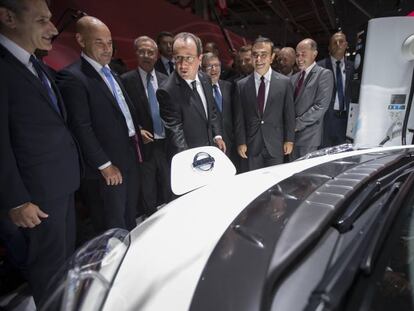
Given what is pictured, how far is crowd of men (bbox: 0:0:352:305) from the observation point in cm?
142

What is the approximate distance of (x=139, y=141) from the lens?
94.4 inches

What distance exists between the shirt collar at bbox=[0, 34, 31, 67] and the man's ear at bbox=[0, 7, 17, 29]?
6 centimetres

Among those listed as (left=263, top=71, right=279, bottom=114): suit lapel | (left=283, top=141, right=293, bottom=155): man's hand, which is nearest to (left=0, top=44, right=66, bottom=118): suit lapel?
(left=263, top=71, right=279, bottom=114): suit lapel

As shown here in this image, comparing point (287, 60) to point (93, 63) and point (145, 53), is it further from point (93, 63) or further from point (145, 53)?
point (93, 63)

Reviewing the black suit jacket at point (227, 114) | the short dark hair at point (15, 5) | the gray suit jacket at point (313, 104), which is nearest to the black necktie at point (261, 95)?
the black suit jacket at point (227, 114)

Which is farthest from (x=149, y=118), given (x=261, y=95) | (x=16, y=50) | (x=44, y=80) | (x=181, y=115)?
(x=16, y=50)

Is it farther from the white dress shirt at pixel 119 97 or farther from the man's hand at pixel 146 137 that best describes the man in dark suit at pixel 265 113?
the white dress shirt at pixel 119 97

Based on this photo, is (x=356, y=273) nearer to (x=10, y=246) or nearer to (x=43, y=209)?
(x=43, y=209)

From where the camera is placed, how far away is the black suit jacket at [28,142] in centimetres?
133

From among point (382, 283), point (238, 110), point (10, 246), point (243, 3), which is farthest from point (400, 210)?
point (243, 3)

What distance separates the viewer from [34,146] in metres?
1.45

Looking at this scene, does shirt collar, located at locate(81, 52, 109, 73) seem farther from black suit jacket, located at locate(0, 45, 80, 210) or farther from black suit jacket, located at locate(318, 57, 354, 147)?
black suit jacket, located at locate(318, 57, 354, 147)

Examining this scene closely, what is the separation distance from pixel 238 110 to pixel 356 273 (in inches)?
98.4

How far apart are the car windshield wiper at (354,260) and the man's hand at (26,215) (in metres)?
1.39
